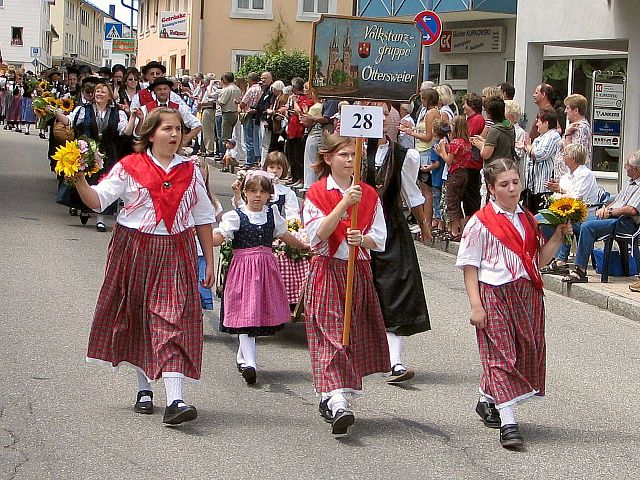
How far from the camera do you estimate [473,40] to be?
2977 centimetres

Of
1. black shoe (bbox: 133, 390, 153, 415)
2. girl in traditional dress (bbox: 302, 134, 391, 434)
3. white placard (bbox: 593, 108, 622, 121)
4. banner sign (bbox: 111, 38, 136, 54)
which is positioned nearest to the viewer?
girl in traditional dress (bbox: 302, 134, 391, 434)

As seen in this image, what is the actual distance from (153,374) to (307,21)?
38192 millimetres

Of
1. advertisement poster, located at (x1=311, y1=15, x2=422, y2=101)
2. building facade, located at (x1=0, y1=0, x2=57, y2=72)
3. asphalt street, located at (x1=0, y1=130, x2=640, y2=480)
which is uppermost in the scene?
building facade, located at (x1=0, y1=0, x2=57, y2=72)

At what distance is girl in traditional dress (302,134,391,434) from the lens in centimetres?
700

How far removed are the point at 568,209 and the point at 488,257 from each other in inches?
29.3

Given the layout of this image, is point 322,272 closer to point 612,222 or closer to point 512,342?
point 512,342

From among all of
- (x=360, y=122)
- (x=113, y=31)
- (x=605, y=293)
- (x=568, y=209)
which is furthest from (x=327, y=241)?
(x=113, y=31)

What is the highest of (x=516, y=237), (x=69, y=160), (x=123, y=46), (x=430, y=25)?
(x=123, y=46)

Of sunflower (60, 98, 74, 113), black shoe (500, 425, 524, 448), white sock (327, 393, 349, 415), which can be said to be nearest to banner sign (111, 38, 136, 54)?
sunflower (60, 98, 74, 113)

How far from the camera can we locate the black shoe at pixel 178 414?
22.6 ft

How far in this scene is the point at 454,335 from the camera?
10.4 metres

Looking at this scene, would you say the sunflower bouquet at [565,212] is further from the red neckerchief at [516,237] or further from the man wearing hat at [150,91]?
the man wearing hat at [150,91]

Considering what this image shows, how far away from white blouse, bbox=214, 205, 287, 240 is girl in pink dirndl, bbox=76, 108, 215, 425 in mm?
1262

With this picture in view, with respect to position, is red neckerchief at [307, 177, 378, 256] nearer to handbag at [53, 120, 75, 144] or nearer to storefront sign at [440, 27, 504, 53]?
handbag at [53, 120, 75, 144]
